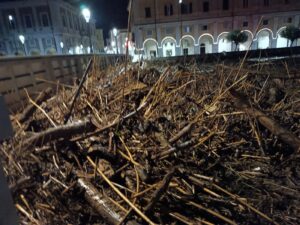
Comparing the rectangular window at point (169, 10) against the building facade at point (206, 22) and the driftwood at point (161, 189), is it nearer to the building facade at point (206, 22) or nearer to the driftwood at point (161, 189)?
the building facade at point (206, 22)

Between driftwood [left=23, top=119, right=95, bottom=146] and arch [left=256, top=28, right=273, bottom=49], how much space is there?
158 feet

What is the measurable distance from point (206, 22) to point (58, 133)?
48.4 m

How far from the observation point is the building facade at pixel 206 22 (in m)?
44.4

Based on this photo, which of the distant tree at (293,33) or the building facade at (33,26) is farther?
the building facade at (33,26)

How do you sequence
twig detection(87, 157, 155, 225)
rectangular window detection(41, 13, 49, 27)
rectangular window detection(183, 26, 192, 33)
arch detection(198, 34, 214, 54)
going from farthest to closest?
rectangular window detection(41, 13, 49, 27), rectangular window detection(183, 26, 192, 33), arch detection(198, 34, 214, 54), twig detection(87, 157, 155, 225)

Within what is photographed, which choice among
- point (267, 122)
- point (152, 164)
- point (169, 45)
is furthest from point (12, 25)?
point (267, 122)

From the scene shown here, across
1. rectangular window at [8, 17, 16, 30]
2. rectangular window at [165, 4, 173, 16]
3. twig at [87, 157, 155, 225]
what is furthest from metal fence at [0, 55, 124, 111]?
rectangular window at [8, 17, 16, 30]

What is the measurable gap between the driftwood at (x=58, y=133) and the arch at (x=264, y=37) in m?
48.1

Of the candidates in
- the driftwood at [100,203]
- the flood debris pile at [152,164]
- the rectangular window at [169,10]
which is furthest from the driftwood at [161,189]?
the rectangular window at [169,10]

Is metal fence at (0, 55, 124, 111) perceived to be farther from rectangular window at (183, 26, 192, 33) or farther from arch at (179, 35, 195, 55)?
rectangular window at (183, 26, 192, 33)

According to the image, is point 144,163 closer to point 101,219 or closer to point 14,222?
point 101,219

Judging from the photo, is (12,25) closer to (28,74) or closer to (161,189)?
(28,74)

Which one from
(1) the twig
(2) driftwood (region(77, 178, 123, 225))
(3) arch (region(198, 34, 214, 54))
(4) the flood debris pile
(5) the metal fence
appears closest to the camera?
(1) the twig

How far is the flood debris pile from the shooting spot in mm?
2367
